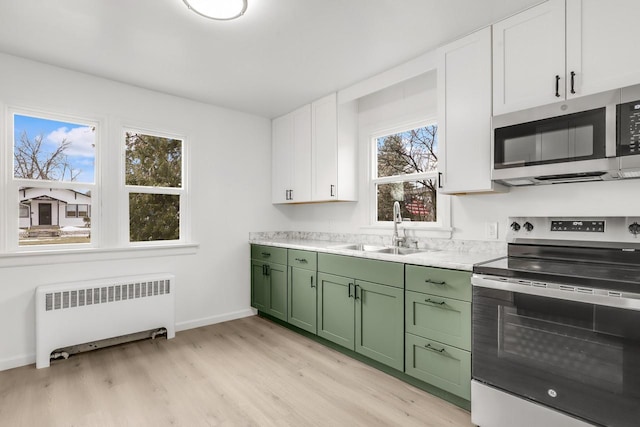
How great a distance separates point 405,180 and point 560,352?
193 centimetres

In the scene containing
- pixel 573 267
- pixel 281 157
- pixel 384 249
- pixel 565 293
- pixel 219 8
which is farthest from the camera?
pixel 281 157

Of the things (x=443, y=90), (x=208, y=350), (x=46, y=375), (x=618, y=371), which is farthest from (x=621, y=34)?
(x=46, y=375)

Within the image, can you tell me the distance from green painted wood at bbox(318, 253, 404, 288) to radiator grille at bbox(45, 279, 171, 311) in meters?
1.61

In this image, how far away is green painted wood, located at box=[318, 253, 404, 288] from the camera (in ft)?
7.98

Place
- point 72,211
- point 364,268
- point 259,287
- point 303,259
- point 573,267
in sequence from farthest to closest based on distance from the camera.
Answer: point 259,287, point 303,259, point 72,211, point 364,268, point 573,267

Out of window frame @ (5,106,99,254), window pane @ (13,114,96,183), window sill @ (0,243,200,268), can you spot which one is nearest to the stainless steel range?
window sill @ (0,243,200,268)

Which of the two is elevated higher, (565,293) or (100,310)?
(565,293)

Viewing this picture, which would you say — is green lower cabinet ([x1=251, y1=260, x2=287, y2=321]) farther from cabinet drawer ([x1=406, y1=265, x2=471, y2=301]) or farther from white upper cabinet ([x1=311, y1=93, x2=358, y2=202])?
cabinet drawer ([x1=406, y1=265, x2=471, y2=301])

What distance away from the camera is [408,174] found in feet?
10.7

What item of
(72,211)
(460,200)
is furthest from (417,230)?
(72,211)

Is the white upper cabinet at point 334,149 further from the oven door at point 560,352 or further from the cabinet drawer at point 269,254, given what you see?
the oven door at point 560,352

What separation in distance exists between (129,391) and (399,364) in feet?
6.22

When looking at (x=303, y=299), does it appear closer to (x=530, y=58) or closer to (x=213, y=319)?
(x=213, y=319)

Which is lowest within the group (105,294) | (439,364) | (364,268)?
(439,364)
